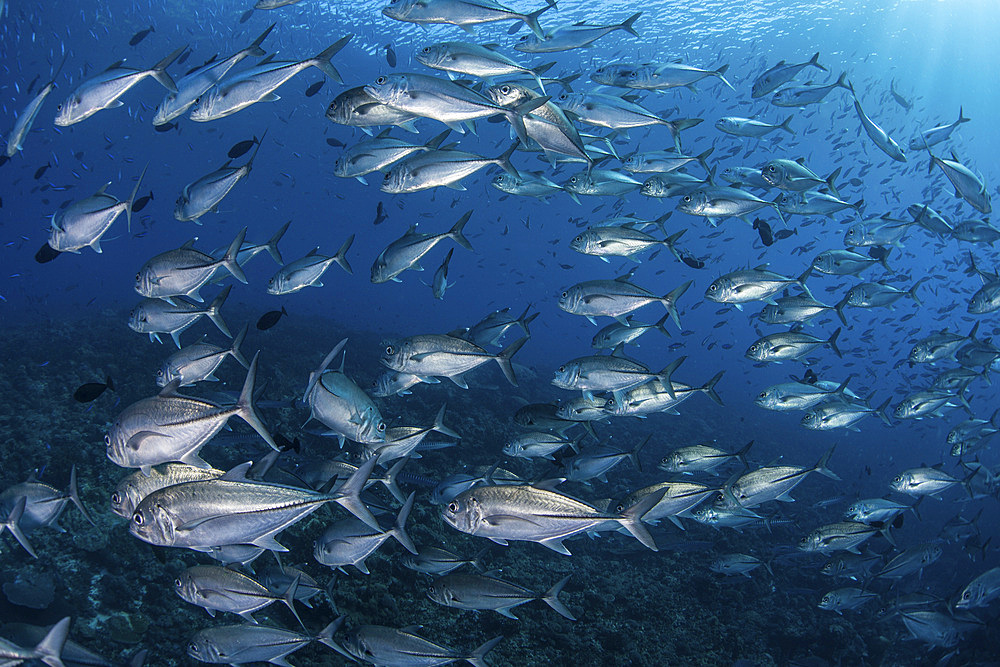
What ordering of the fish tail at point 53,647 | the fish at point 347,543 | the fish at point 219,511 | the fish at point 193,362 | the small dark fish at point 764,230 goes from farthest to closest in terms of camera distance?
the small dark fish at point 764,230 < the fish at point 193,362 < the fish at point 347,543 < the fish at point 219,511 < the fish tail at point 53,647

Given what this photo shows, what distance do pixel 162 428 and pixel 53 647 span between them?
1.11 meters

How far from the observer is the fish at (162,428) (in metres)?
2.79

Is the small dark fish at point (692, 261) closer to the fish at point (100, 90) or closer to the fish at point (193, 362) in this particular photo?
the fish at point (193, 362)

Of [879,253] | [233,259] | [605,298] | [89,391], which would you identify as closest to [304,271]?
[233,259]

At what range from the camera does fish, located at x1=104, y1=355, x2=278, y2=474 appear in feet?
9.16

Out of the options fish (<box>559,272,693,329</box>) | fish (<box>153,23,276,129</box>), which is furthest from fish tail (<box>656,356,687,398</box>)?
fish (<box>153,23,276,129</box>)

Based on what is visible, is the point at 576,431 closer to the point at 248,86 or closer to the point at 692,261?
the point at 692,261

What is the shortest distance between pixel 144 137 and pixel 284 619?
206 feet

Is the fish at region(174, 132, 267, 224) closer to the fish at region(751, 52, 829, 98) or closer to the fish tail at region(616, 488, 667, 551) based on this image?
the fish tail at region(616, 488, 667, 551)

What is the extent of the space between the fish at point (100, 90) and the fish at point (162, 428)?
287cm

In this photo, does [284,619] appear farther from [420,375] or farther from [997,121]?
[997,121]

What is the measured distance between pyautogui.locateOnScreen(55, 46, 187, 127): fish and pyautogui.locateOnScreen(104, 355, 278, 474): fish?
9.40ft

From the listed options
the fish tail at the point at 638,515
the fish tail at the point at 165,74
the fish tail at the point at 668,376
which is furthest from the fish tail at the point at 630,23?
the fish tail at the point at 638,515

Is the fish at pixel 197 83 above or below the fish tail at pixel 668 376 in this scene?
above
